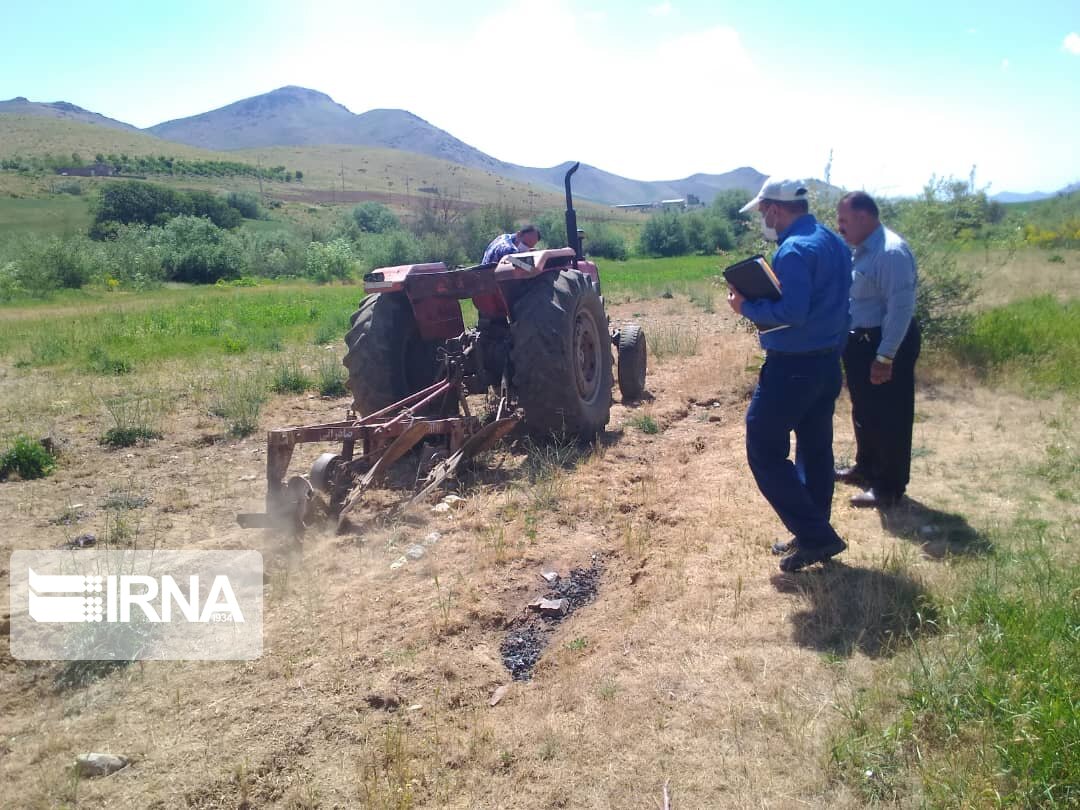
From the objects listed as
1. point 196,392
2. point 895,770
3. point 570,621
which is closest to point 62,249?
point 196,392

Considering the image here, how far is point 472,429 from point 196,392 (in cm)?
445

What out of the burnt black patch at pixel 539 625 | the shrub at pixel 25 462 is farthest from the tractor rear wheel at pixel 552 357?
the shrub at pixel 25 462

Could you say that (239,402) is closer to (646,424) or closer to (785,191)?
(646,424)

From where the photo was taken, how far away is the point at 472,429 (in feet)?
18.2

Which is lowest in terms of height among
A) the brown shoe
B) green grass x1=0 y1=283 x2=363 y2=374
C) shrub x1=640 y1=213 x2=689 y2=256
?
the brown shoe

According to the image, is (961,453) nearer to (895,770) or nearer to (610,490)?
(610,490)

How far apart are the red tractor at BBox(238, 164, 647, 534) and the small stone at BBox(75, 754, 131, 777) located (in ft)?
8.06

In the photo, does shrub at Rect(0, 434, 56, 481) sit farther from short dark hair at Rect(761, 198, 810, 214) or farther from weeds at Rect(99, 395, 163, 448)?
short dark hair at Rect(761, 198, 810, 214)

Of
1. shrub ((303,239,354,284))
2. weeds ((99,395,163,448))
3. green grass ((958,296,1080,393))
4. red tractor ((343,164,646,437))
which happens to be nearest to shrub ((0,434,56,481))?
weeds ((99,395,163,448))

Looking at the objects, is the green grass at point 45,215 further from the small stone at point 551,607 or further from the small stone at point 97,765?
the small stone at point 97,765

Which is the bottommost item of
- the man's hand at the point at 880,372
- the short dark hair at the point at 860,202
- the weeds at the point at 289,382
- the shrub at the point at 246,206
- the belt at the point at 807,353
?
the weeds at the point at 289,382

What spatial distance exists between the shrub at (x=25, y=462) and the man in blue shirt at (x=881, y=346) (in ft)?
19.8

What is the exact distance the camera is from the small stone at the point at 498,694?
315 centimetres

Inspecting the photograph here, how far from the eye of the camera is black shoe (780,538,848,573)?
3898mm
